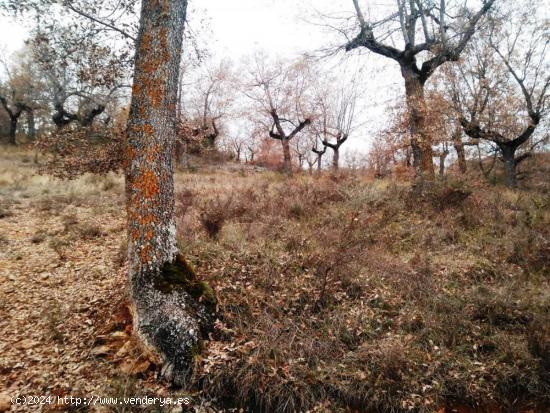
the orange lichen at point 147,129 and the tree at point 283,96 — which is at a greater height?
the tree at point 283,96

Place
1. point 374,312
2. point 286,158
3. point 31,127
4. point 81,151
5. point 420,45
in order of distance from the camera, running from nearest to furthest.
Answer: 1. point 374,312
2. point 81,151
3. point 420,45
4. point 286,158
5. point 31,127

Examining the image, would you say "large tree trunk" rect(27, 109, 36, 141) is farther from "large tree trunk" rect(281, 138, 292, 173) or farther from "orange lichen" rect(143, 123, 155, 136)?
"orange lichen" rect(143, 123, 155, 136)

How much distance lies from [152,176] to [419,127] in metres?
7.63

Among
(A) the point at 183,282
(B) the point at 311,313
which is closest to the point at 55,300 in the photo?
(A) the point at 183,282

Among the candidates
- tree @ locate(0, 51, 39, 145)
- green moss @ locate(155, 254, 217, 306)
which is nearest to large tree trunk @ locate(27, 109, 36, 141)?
tree @ locate(0, 51, 39, 145)

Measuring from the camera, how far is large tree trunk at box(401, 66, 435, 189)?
7.97m

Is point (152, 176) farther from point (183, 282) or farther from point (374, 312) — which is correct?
point (374, 312)

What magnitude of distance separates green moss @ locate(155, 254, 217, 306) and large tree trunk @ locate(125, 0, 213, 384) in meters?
0.01

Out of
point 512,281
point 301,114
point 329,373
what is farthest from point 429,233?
point 301,114

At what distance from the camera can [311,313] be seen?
3.71 m

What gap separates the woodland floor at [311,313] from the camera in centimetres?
281

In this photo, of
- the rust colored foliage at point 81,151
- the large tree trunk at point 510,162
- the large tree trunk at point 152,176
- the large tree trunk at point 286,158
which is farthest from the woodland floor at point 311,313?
the large tree trunk at point 286,158

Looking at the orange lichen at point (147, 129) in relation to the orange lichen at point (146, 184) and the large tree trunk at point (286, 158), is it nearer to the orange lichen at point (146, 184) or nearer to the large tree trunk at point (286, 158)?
the orange lichen at point (146, 184)

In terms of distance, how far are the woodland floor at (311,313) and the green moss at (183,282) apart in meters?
0.23
